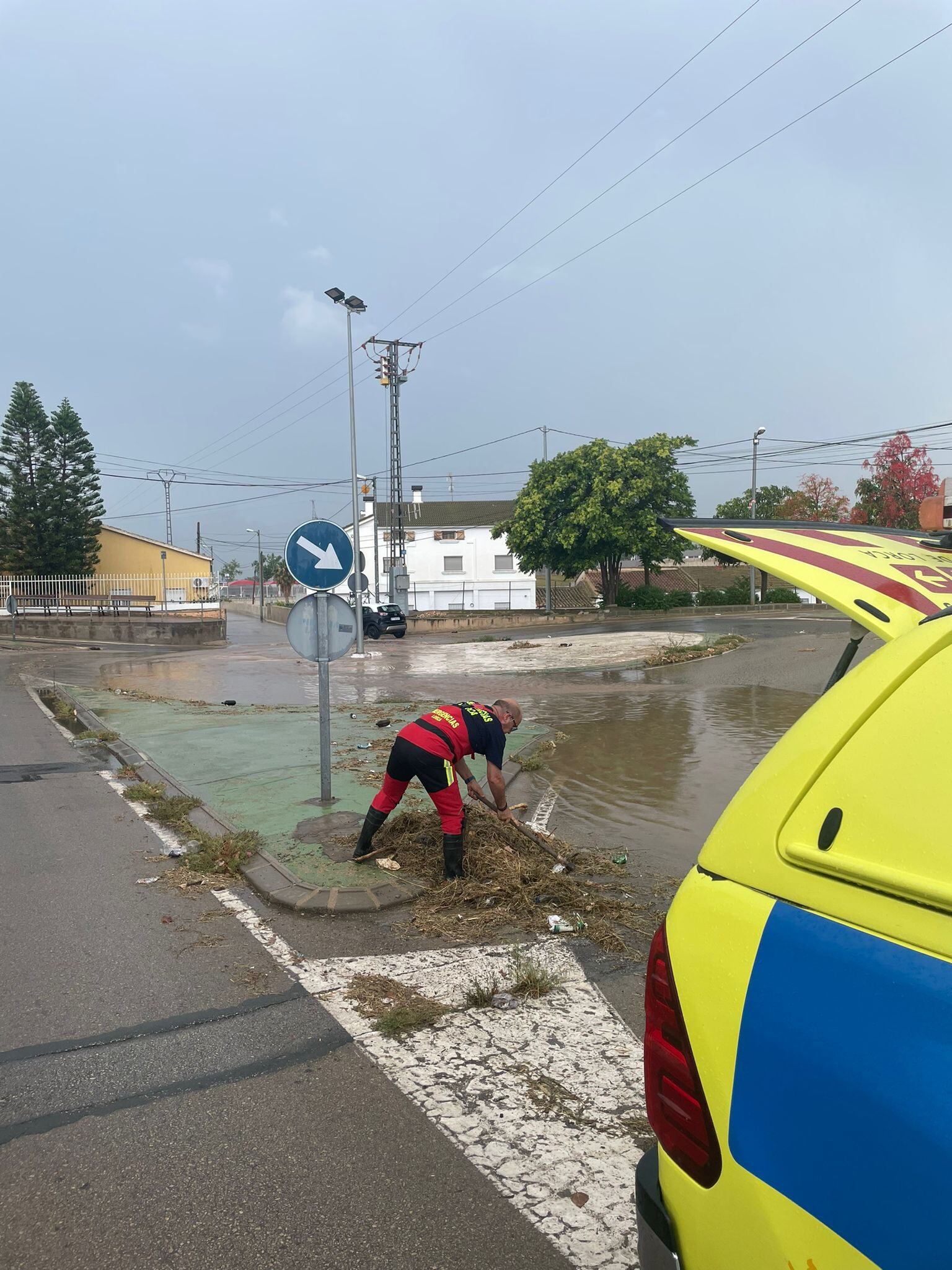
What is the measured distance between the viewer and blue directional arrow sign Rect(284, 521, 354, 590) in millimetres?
7117

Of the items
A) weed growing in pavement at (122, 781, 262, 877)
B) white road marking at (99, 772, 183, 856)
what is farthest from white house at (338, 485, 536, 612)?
weed growing in pavement at (122, 781, 262, 877)

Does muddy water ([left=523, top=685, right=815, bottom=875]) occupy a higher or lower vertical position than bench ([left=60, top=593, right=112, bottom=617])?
lower

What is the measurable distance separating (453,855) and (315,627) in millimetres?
2540

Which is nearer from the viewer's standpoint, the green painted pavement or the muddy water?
the green painted pavement

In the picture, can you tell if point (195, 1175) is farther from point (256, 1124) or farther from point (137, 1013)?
point (137, 1013)

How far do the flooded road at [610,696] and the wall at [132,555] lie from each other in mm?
15873

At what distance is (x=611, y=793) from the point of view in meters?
8.32

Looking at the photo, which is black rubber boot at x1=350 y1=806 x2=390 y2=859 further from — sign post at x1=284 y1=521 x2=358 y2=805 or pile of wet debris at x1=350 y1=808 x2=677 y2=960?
A: sign post at x1=284 y1=521 x2=358 y2=805

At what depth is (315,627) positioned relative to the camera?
7.15 meters

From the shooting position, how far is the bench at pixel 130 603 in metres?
33.5

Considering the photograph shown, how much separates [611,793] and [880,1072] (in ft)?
23.6

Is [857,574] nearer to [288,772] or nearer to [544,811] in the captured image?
[544,811]

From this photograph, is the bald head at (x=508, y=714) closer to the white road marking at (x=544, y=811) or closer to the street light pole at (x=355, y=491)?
the white road marking at (x=544, y=811)

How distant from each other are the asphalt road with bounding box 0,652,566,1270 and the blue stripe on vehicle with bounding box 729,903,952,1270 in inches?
55.9
